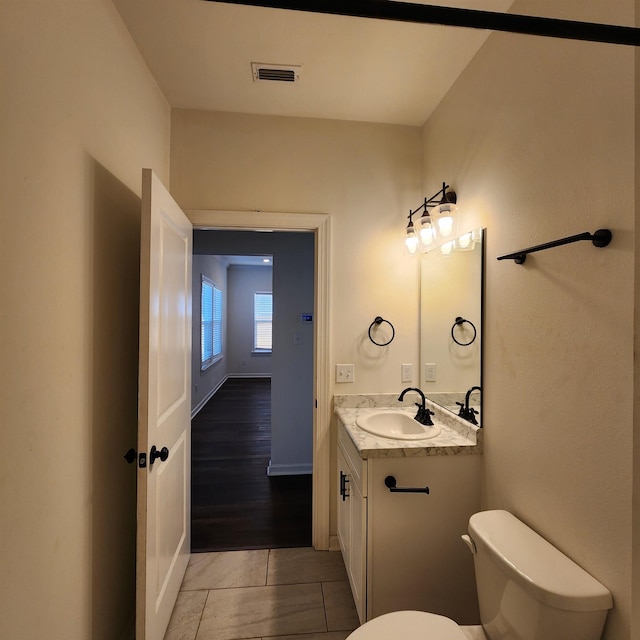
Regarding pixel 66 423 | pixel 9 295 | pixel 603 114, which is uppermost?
pixel 603 114

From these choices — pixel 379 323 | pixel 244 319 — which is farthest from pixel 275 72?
pixel 244 319

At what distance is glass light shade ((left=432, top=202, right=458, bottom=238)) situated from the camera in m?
1.74

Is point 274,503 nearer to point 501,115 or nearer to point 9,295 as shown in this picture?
point 9,295

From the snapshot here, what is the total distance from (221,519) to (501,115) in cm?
286

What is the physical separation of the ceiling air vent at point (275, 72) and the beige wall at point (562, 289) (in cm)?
85

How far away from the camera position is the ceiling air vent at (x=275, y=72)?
1701 mm

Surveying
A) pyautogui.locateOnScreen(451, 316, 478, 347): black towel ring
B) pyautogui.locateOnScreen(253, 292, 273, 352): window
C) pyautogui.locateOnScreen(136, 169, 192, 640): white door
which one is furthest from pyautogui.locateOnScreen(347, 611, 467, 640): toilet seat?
pyautogui.locateOnScreen(253, 292, 273, 352): window

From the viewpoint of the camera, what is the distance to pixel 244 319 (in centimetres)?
830

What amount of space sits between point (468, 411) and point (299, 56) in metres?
1.85

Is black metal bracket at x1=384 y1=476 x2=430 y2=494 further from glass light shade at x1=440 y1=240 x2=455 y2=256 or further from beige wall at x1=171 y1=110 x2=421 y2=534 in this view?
glass light shade at x1=440 y1=240 x2=455 y2=256

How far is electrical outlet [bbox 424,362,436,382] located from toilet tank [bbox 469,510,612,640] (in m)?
0.90

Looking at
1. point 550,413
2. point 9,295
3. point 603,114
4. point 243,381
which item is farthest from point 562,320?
point 243,381

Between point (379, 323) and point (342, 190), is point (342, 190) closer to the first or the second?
point (342, 190)

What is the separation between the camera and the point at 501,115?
4.71ft
